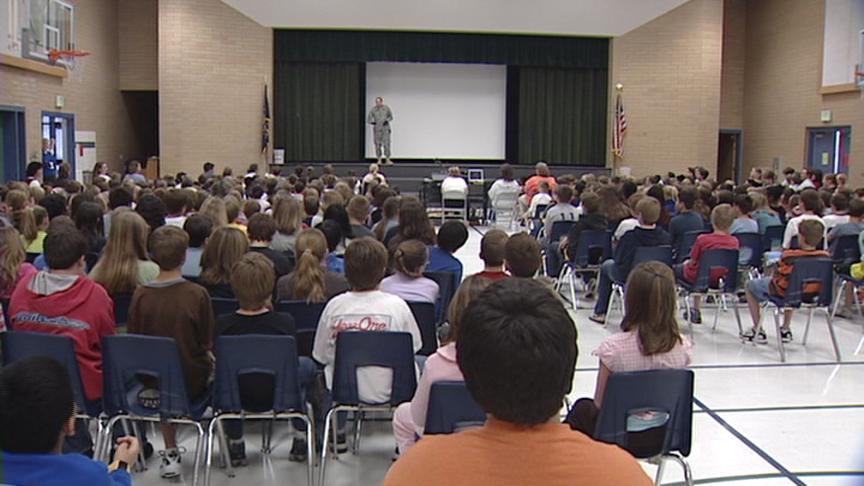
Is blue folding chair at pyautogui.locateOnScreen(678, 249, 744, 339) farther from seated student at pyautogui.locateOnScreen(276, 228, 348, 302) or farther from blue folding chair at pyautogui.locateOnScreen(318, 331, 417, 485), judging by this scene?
blue folding chair at pyautogui.locateOnScreen(318, 331, 417, 485)

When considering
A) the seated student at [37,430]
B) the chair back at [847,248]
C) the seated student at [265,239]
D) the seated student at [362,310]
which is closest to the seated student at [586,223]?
the chair back at [847,248]

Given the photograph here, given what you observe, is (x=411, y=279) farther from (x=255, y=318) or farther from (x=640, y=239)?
(x=640, y=239)

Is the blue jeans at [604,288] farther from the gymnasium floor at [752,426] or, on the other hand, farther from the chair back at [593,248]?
the gymnasium floor at [752,426]

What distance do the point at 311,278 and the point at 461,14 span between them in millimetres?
14710

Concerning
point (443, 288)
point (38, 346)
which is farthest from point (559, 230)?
point (38, 346)

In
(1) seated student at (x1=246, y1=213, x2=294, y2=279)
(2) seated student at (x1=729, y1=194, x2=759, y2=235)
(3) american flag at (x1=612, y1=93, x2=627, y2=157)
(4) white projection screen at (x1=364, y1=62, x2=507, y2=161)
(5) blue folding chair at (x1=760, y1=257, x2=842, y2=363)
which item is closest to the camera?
(1) seated student at (x1=246, y1=213, x2=294, y2=279)

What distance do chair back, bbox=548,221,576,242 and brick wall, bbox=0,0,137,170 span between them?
9.07 metres

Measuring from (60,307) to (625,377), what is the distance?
2.59m

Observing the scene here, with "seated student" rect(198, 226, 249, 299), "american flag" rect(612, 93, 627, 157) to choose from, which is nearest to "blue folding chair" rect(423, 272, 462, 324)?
"seated student" rect(198, 226, 249, 299)

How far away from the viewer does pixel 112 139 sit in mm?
18391

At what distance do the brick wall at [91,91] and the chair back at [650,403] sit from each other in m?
12.4

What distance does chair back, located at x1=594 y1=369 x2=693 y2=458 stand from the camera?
3301mm

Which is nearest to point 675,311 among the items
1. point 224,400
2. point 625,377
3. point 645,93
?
point 625,377

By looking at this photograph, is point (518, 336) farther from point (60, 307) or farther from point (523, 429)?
point (60, 307)
